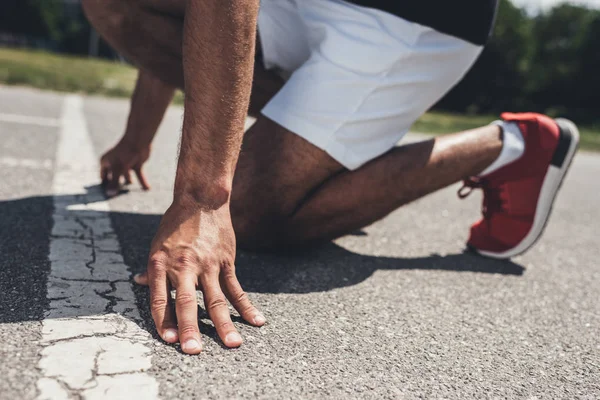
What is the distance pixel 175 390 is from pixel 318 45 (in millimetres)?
1377

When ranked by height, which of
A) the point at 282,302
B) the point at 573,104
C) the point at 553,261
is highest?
the point at 282,302

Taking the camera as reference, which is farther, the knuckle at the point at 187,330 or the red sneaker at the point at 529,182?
the red sneaker at the point at 529,182

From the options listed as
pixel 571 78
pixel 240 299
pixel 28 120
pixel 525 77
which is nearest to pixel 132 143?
pixel 240 299

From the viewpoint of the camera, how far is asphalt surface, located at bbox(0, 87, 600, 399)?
118 cm

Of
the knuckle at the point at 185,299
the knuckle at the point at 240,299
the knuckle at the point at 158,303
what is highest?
the knuckle at the point at 185,299

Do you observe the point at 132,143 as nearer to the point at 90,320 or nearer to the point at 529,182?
the point at 90,320

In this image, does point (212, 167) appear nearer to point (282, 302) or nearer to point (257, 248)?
point (282, 302)

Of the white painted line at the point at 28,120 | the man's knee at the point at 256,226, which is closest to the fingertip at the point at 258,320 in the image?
the man's knee at the point at 256,226

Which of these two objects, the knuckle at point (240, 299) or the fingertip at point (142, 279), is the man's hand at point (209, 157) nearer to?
the knuckle at point (240, 299)

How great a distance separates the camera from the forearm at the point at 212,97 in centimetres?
138

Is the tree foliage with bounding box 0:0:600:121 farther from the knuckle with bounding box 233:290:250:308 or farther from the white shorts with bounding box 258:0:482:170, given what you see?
the knuckle with bounding box 233:290:250:308

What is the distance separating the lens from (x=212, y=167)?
1.42 meters

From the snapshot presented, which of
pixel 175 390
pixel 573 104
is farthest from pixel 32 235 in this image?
pixel 573 104

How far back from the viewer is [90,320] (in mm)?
1280
